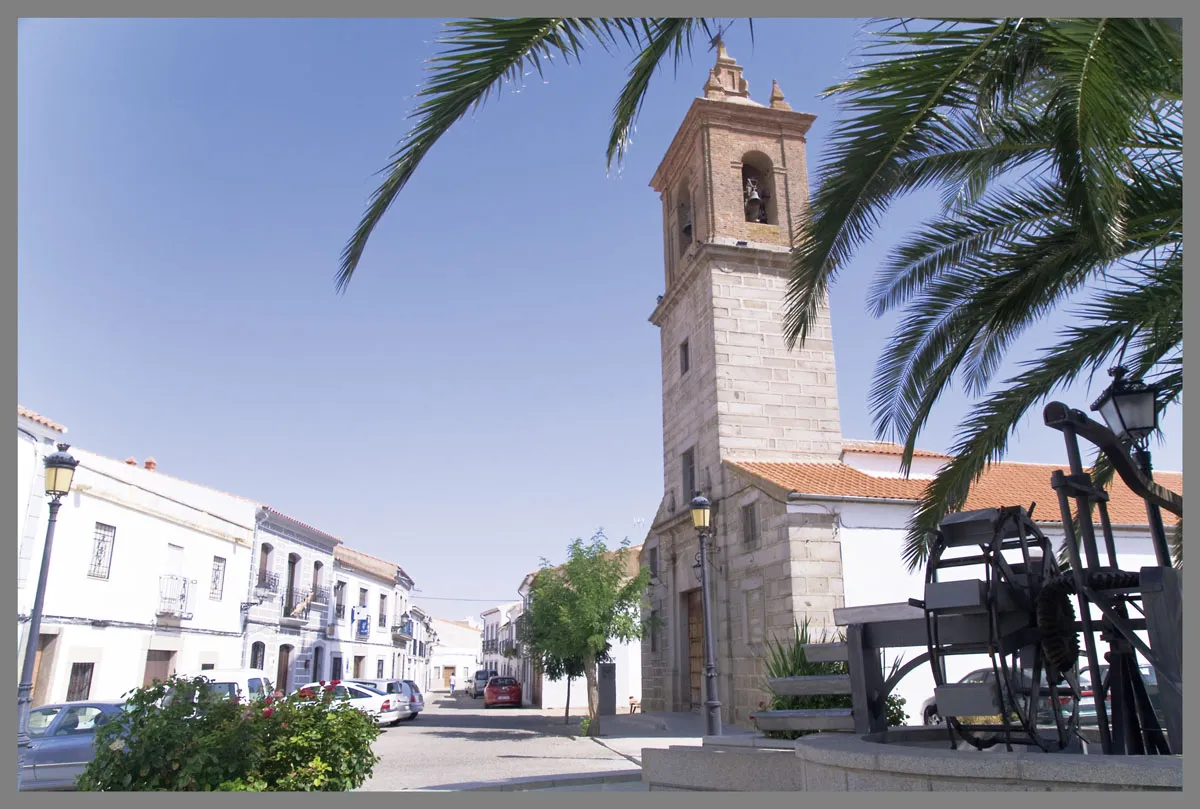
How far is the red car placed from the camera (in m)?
33.3

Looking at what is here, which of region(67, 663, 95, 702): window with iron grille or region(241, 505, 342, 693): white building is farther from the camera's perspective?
region(241, 505, 342, 693): white building

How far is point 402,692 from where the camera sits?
22703 millimetres

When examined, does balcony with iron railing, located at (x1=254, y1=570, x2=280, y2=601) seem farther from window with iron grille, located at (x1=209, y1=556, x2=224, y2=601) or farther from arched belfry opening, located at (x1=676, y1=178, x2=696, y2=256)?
arched belfry opening, located at (x1=676, y1=178, x2=696, y2=256)

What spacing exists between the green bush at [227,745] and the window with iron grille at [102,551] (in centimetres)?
1323

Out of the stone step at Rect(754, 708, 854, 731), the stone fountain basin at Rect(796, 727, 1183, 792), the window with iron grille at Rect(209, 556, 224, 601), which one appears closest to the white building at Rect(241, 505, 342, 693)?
the window with iron grille at Rect(209, 556, 224, 601)

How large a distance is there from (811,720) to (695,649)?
13424mm

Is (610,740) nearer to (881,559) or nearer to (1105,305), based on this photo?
(881,559)

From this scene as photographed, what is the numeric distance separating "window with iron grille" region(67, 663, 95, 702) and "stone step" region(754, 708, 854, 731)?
16351 millimetres

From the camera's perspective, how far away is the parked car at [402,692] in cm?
2216

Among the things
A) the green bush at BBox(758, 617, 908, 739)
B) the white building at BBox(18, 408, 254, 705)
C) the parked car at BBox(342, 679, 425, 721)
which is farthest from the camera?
the parked car at BBox(342, 679, 425, 721)

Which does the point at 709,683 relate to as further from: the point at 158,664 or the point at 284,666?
the point at 284,666

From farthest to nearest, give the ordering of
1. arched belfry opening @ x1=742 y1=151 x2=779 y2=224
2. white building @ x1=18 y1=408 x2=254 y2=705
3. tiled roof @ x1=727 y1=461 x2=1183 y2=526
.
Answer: arched belfry opening @ x1=742 y1=151 x2=779 y2=224 → white building @ x1=18 y1=408 x2=254 y2=705 → tiled roof @ x1=727 y1=461 x2=1183 y2=526

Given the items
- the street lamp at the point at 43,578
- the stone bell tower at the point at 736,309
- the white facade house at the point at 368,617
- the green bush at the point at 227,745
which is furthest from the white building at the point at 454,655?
the green bush at the point at 227,745

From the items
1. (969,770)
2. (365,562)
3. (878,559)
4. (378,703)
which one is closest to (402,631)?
(365,562)
